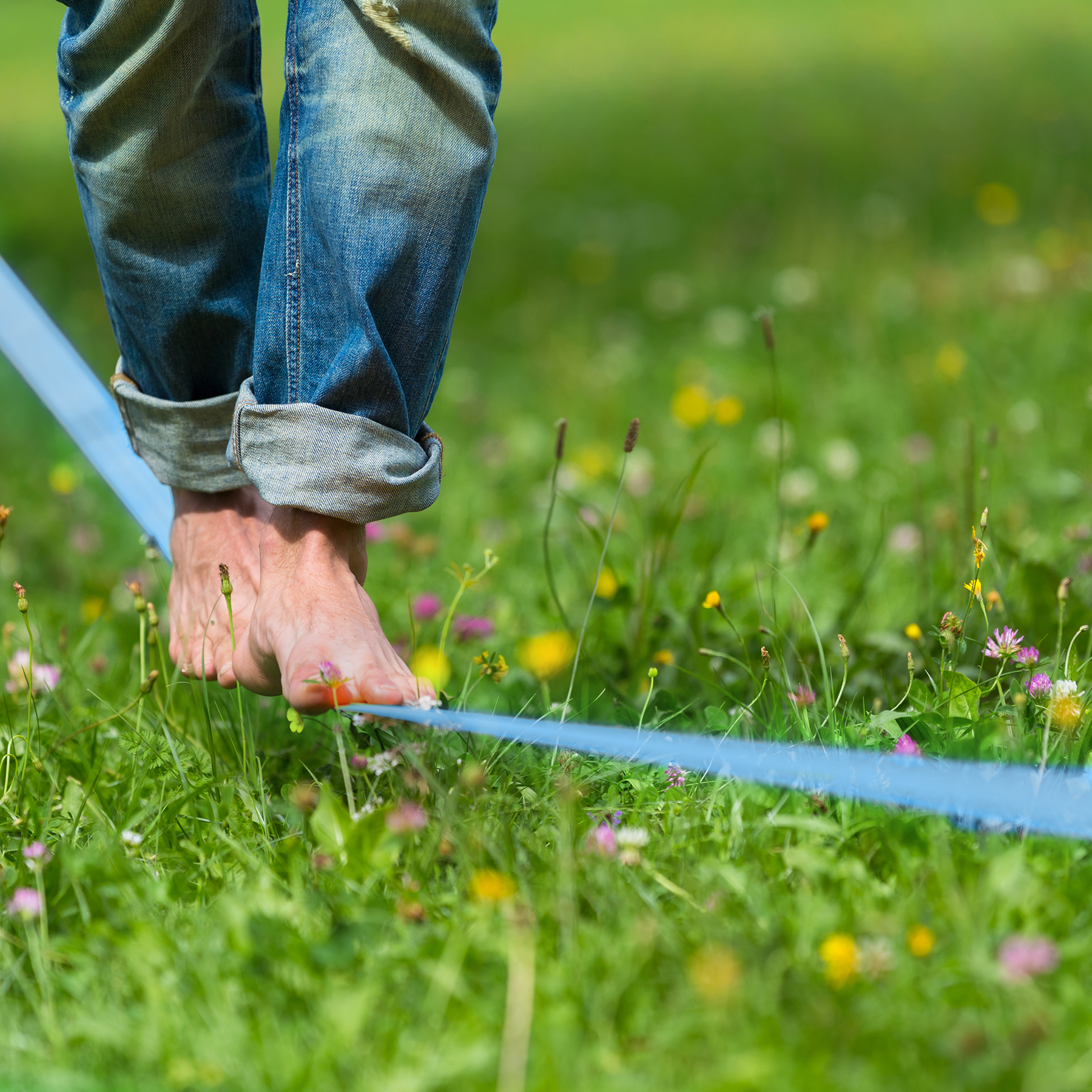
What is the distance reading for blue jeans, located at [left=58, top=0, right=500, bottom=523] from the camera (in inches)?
43.3

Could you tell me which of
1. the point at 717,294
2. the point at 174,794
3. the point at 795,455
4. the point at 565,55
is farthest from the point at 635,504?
the point at 565,55

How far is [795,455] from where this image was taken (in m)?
2.73

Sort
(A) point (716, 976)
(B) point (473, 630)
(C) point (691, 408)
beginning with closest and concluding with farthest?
(A) point (716, 976) < (B) point (473, 630) < (C) point (691, 408)

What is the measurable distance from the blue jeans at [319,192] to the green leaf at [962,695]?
1.91 feet

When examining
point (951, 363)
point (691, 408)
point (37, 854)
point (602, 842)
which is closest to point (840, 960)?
point (602, 842)

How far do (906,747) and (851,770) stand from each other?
0.08 metres

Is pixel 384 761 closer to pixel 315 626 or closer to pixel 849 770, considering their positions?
pixel 315 626

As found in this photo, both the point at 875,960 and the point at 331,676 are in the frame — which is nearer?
the point at 875,960

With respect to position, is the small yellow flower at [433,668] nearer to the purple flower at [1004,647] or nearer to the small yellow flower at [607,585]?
the small yellow flower at [607,585]

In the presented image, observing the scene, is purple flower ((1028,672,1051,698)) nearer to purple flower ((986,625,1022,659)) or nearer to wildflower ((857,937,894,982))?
purple flower ((986,625,1022,659))

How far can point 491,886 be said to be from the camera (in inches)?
34.5

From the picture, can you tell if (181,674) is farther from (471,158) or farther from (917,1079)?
(917,1079)

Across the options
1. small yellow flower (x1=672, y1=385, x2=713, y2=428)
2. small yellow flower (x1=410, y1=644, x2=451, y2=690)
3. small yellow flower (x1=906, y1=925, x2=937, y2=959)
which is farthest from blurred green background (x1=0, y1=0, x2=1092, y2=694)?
small yellow flower (x1=906, y1=925, x2=937, y2=959)

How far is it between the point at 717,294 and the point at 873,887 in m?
3.53
